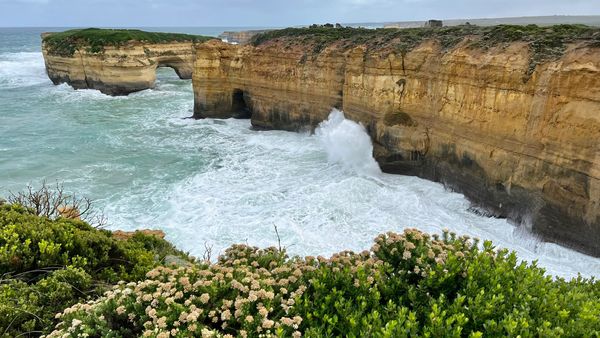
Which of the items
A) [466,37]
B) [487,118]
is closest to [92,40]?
[466,37]

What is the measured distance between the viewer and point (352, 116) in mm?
21125

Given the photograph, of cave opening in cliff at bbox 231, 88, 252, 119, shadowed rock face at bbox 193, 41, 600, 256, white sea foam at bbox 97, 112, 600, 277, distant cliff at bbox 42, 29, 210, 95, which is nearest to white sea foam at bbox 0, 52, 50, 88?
distant cliff at bbox 42, 29, 210, 95

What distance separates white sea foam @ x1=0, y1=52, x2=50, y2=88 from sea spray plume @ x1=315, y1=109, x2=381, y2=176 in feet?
140

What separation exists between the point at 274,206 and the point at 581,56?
10.9 metres

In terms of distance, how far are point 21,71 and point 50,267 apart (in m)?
65.2

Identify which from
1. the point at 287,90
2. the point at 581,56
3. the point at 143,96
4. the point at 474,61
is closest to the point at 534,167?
the point at 581,56

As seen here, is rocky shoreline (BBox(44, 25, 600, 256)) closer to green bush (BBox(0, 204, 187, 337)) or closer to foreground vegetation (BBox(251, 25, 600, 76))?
foreground vegetation (BBox(251, 25, 600, 76))

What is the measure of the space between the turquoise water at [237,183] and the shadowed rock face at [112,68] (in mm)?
10617

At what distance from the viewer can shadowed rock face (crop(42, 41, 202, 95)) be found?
40.7 metres

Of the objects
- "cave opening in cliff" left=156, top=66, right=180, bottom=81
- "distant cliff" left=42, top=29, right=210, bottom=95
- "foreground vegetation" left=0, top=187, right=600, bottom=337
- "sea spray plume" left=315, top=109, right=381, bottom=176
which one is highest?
"distant cliff" left=42, top=29, right=210, bottom=95

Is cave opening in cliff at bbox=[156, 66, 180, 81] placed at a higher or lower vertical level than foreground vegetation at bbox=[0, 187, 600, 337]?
higher

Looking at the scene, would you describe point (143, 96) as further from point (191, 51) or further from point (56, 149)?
point (56, 149)

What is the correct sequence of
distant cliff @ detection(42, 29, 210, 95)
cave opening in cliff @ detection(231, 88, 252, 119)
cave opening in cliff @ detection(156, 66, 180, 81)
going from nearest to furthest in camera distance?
cave opening in cliff @ detection(231, 88, 252, 119), distant cliff @ detection(42, 29, 210, 95), cave opening in cliff @ detection(156, 66, 180, 81)

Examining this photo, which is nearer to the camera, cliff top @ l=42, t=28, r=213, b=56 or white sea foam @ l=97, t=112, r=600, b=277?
white sea foam @ l=97, t=112, r=600, b=277
